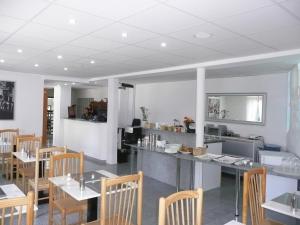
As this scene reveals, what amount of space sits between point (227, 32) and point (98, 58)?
92.6 inches

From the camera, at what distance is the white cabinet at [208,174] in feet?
14.5

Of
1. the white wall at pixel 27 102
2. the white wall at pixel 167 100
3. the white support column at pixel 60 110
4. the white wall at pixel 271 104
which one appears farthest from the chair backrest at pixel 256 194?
the white support column at pixel 60 110

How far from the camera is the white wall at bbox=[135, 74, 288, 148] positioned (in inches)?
213

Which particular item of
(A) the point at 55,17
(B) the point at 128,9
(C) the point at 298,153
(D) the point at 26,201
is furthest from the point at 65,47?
(C) the point at 298,153

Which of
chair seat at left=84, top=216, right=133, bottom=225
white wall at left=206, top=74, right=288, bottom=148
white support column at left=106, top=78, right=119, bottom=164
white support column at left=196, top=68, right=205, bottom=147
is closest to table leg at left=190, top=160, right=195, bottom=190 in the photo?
white support column at left=196, top=68, right=205, bottom=147

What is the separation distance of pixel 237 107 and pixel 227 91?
1.62 ft

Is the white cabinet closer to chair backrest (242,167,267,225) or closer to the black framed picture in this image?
chair backrest (242,167,267,225)

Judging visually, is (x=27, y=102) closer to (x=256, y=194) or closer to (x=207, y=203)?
(x=207, y=203)

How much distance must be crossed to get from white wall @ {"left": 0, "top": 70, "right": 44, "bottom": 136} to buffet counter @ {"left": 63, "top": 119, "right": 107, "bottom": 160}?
128cm

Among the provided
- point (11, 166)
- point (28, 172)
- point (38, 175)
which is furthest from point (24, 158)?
point (11, 166)

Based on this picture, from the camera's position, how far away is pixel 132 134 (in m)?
6.63

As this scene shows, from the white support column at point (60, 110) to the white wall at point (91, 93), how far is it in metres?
1.62

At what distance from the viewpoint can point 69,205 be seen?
8.70 ft

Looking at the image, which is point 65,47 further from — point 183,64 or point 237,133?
point 237,133
